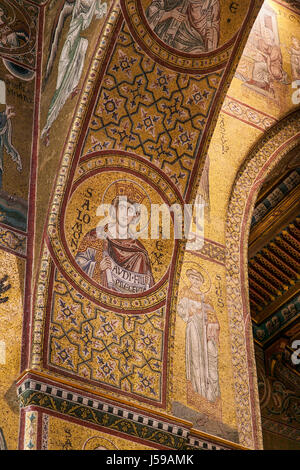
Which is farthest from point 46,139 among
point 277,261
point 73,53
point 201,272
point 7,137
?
point 277,261

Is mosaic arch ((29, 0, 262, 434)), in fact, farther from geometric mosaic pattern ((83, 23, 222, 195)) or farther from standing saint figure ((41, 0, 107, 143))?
standing saint figure ((41, 0, 107, 143))

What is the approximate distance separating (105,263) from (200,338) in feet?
3.49

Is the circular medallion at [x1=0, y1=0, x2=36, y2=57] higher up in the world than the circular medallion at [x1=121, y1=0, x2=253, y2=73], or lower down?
higher up

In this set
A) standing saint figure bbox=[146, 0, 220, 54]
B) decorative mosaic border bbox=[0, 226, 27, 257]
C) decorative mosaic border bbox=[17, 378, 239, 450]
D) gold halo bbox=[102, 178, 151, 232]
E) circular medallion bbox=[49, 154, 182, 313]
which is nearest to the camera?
decorative mosaic border bbox=[17, 378, 239, 450]

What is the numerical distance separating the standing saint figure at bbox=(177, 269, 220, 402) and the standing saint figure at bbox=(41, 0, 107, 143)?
5.35 feet

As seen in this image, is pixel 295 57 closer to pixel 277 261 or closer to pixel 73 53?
pixel 277 261

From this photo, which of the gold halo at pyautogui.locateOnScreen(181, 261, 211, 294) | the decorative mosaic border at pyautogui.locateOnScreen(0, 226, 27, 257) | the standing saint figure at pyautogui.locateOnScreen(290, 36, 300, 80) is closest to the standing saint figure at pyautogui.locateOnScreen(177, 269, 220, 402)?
the gold halo at pyautogui.locateOnScreen(181, 261, 211, 294)

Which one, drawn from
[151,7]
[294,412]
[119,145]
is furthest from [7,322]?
[294,412]

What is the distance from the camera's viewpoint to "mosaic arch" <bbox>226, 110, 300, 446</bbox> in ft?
20.7

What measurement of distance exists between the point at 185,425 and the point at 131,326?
2.41 ft

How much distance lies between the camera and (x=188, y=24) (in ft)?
20.2

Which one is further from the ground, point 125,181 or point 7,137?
point 7,137

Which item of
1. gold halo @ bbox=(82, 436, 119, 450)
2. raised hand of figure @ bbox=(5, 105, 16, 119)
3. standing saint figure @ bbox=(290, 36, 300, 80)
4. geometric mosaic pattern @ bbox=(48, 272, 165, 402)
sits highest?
standing saint figure @ bbox=(290, 36, 300, 80)

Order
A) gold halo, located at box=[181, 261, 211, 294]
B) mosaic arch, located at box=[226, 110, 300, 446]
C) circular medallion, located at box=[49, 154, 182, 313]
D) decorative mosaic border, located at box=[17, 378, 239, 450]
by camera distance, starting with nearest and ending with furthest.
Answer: decorative mosaic border, located at box=[17, 378, 239, 450]
circular medallion, located at box=[49, 154, 182, 313]
mosaic arch, located at box=[226, 110, 300, 446]
gold halo, located at box=[181, 261, 211, 294]
